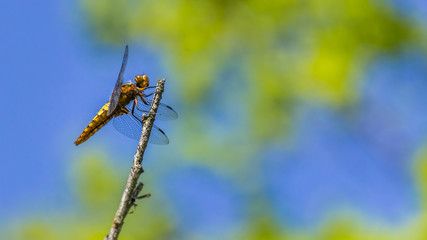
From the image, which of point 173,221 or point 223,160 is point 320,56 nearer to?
point 223,160

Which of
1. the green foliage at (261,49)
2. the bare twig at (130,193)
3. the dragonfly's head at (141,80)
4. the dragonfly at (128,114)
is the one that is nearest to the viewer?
the bare twig at (130,193)

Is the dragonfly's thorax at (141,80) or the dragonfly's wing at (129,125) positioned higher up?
the dragonfly's thorax at (141,80)

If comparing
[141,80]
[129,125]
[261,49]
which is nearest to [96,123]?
[129,125]

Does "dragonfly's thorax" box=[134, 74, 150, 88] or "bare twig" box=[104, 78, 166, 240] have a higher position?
"dragonfly's thorax" box=[134, 74, 150, 88]

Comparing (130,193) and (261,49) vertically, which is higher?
(261,49)

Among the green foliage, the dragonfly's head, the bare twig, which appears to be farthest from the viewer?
the green foliage

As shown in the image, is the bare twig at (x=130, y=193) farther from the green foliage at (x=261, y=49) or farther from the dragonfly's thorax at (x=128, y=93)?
the green foliage at (x=261, y=49)

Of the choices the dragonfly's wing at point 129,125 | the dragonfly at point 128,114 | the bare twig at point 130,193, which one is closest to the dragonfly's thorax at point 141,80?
the dragonfly at point 128,114

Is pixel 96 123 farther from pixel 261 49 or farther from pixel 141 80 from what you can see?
pixel 261 49

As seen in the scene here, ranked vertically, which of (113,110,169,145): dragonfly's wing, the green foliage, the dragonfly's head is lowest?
(113,110,169,145): dragonfly's wing

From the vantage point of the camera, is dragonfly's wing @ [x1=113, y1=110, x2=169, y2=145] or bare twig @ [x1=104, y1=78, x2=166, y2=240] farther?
dragonfly's wing @ [x1=113, y1=110, x2=169, y2=145]

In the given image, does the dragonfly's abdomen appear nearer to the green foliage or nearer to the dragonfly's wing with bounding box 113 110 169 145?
the dragonfly's wing with bounding box 113 110 169 145

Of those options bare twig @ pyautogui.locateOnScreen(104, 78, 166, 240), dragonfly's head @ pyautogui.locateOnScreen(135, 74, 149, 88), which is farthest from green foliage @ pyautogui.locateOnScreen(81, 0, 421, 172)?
bare twig @ pyautogui.locateOnScreen(104, 78, 166, 240)
